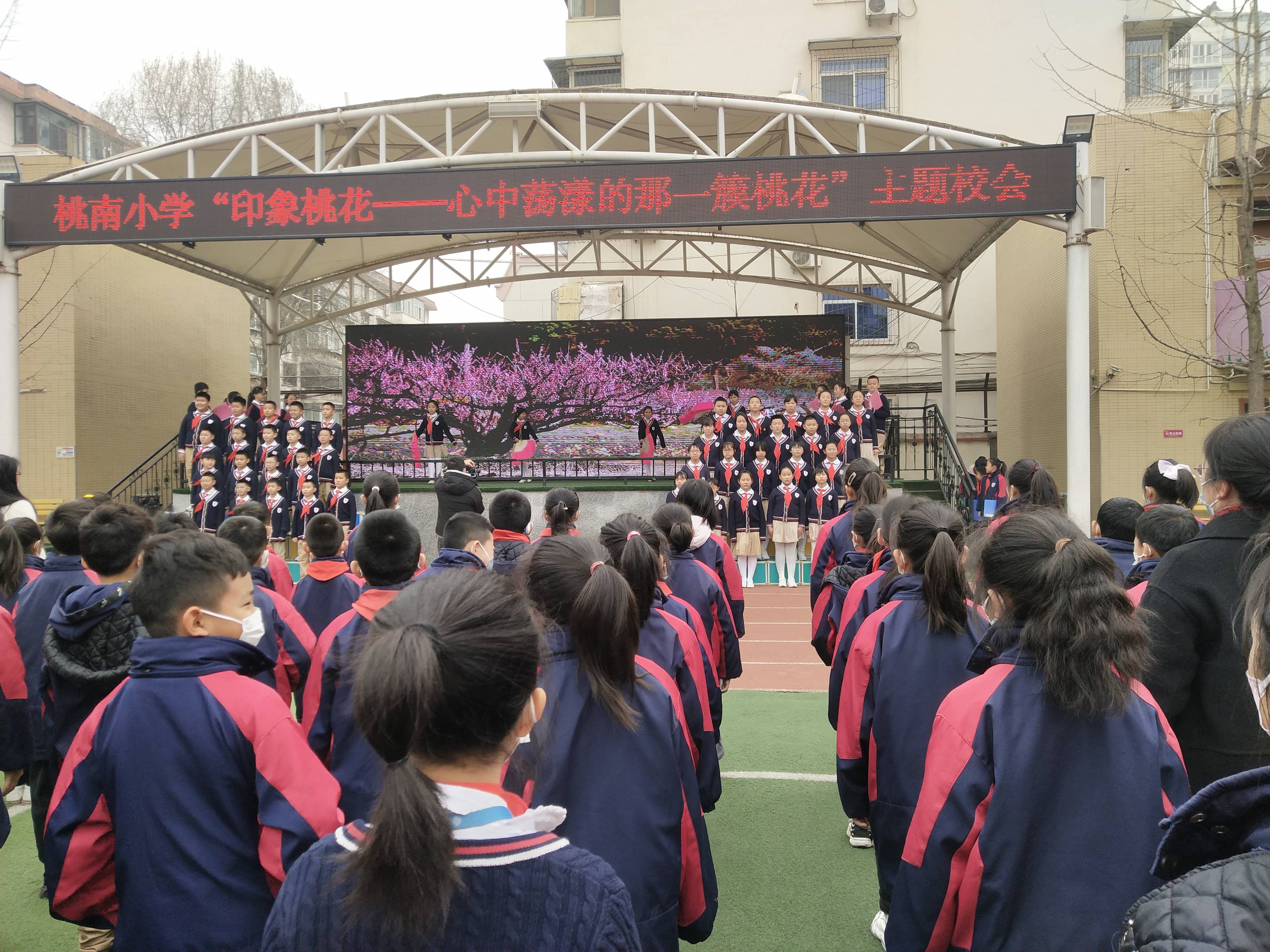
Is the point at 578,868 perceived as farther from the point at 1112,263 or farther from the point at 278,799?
the point at 1112,263

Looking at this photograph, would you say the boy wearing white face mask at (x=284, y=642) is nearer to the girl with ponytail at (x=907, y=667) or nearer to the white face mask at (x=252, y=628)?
the white face mask at (x=252, y=628)

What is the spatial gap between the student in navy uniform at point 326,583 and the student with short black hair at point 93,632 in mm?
1215

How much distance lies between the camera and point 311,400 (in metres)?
26.1

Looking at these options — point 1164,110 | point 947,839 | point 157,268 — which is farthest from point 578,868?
point 157,268

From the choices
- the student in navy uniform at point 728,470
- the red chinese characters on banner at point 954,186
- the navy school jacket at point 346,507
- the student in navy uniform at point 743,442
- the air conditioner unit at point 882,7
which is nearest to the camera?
the red chinese characters on banner at point 954,186

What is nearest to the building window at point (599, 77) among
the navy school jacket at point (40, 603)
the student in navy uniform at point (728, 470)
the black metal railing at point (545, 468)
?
the black metal railing at point (545, 468)

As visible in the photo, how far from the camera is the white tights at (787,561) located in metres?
12.9

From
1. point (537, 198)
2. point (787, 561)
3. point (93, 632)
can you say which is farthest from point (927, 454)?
point (93, 632)

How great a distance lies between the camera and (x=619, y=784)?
1999mm

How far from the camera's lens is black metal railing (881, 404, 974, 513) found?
14766 millimetres

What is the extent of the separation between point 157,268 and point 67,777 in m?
17.7

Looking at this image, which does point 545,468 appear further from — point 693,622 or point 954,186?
point 693,622

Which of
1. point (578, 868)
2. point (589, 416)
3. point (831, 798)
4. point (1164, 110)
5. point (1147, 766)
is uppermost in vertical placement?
point (1164, 110)

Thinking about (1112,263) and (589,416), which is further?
(589,416)
